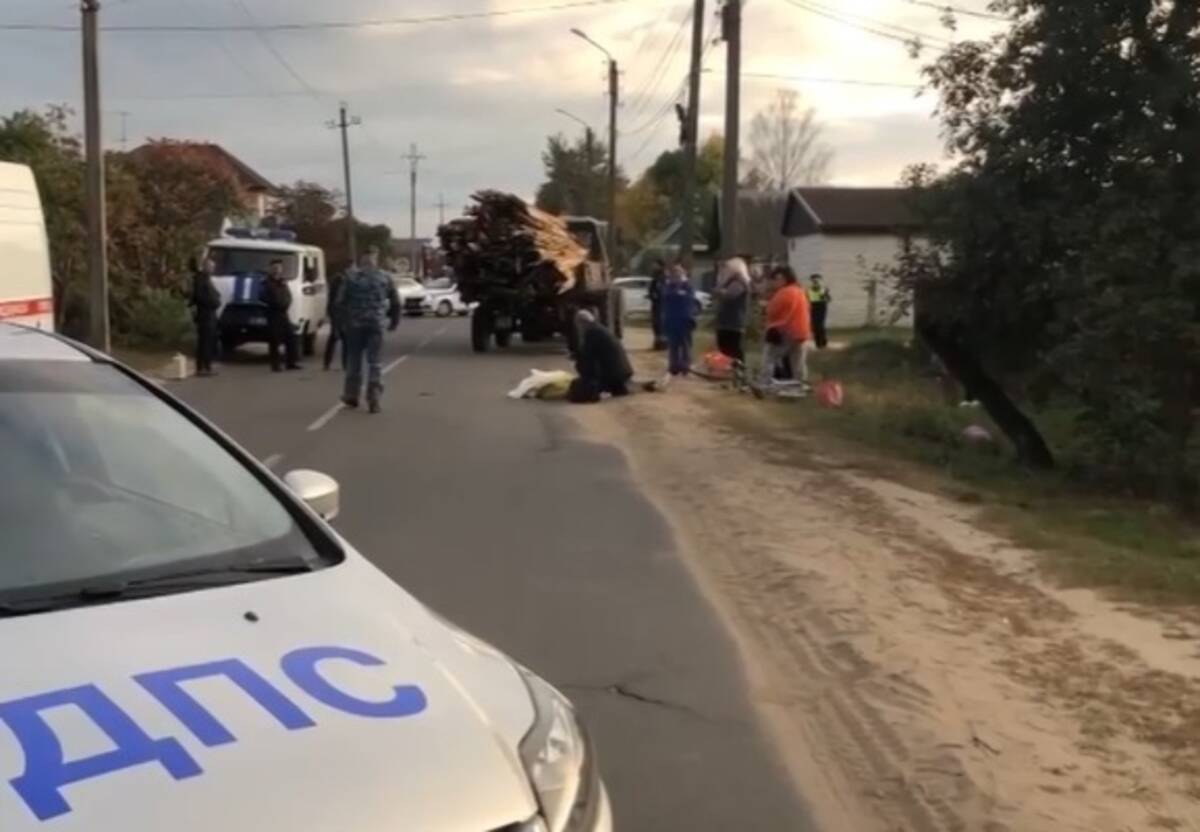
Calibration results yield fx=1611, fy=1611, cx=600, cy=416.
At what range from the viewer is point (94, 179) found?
955 inches

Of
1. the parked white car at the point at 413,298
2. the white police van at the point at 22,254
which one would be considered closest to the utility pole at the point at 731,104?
the white police van at the point at 22,254

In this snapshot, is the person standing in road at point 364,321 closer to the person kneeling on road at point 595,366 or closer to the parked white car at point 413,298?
the person kneeling on road at point 595,366

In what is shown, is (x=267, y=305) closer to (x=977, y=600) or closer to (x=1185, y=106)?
(x=1185, y=106)

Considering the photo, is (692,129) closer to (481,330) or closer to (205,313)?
(481,330)

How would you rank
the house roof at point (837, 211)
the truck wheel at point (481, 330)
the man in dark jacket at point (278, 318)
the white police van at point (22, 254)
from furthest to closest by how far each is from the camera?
the house roof at point (837, 211), the truck wheel at point (481, 330), the man in dark jacket at point (278, 318), the white police van at point (22, 254)

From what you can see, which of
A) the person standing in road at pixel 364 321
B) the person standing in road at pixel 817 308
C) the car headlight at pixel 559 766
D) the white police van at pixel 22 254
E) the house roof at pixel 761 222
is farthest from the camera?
the house roof at pixel 761 222

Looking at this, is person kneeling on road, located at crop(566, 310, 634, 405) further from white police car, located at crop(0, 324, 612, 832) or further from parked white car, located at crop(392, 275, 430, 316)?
parked white car, located at crop(392, 275, 430, 316)

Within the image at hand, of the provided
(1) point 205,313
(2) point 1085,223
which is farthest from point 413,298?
(2) point 1085,223

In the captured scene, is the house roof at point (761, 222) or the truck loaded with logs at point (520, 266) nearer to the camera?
the truck loaded with logs at point (520, 266)

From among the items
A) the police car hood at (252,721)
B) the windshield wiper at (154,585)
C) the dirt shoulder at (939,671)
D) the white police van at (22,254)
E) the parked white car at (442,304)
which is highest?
the white police van at (22,254)

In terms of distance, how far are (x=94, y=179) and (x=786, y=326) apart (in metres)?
10.7

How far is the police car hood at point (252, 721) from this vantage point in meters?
2.65

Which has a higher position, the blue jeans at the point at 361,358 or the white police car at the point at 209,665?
the white police car at the point at 209,665

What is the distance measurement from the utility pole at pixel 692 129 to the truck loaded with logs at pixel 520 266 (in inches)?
86.9
